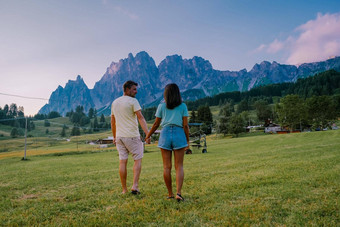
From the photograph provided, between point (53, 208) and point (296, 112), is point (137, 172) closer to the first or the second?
point (53, 208)

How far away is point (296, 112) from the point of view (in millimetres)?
74750

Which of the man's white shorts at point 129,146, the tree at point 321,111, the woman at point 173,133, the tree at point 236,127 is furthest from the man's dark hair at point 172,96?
the tree at point 321,111

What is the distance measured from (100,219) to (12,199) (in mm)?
3813

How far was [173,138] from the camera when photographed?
206 inches

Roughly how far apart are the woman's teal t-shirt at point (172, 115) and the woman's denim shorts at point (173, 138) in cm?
11

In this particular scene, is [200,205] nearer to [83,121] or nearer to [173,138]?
[173,138]

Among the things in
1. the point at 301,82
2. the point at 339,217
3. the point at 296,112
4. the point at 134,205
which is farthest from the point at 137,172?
the point at 301,82

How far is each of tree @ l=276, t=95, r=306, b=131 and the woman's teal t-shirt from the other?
8085cm

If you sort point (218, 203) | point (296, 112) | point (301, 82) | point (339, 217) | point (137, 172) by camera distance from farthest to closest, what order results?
point (301, 82)
point (296, 112)
point (137, 172)
point (218, 203)
point (339, 217)

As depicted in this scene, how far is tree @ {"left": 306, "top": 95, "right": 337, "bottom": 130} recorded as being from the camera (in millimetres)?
73938

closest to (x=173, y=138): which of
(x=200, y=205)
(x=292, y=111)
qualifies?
(x=200, y=205)

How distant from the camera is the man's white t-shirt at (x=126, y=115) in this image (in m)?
6.28

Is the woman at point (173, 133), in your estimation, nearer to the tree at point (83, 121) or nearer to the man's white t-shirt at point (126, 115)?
the man's white t-shirt at point (126, 115)

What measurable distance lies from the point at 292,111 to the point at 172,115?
268 ft
